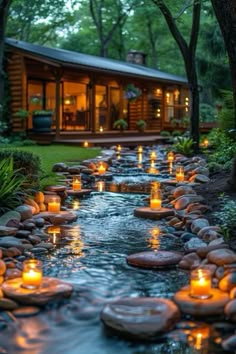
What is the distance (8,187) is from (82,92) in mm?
16423

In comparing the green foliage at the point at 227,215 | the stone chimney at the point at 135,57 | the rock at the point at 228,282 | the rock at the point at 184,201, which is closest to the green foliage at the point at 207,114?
the stone chimney at the point at 135,57

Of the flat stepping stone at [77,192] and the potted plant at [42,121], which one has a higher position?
the potted plant at [42,121]

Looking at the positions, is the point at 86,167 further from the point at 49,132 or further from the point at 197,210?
the point at 49,132

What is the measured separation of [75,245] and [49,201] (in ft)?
4.66

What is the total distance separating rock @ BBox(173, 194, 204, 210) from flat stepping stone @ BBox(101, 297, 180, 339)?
307 cm

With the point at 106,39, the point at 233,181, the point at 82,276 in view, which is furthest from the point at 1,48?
the point at 106,39

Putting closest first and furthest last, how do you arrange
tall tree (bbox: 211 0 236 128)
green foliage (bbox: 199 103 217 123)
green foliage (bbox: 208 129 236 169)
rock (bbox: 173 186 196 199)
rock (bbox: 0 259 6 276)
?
rock (bbox: 0 259 6 276) → tall tree (bbox: 211 0 236 128) → rock (bbox: 173 186 196 199) → green foliage (bbox: 208 129 236 169) → green foliage (bbox: 199 103 217 123)

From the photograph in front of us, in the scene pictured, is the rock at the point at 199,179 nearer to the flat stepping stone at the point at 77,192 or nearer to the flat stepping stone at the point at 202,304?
the flat stepping stone at the point at 77,192

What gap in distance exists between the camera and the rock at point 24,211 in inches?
211

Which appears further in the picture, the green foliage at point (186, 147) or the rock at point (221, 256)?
the green foliage at point (186, 147)

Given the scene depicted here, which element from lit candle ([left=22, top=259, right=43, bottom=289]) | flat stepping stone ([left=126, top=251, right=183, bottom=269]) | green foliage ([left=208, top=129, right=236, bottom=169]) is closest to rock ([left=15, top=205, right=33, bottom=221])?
flat stepping stone ([left=126, top=251, right=183, bottom=269])

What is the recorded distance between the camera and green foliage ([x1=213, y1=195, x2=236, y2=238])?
4624mm

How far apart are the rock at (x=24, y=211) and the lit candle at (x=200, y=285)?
8.47 feet

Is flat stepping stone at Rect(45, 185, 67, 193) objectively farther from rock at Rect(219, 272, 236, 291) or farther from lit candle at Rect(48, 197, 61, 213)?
rock at Rect(219, 272, 236, 291)
